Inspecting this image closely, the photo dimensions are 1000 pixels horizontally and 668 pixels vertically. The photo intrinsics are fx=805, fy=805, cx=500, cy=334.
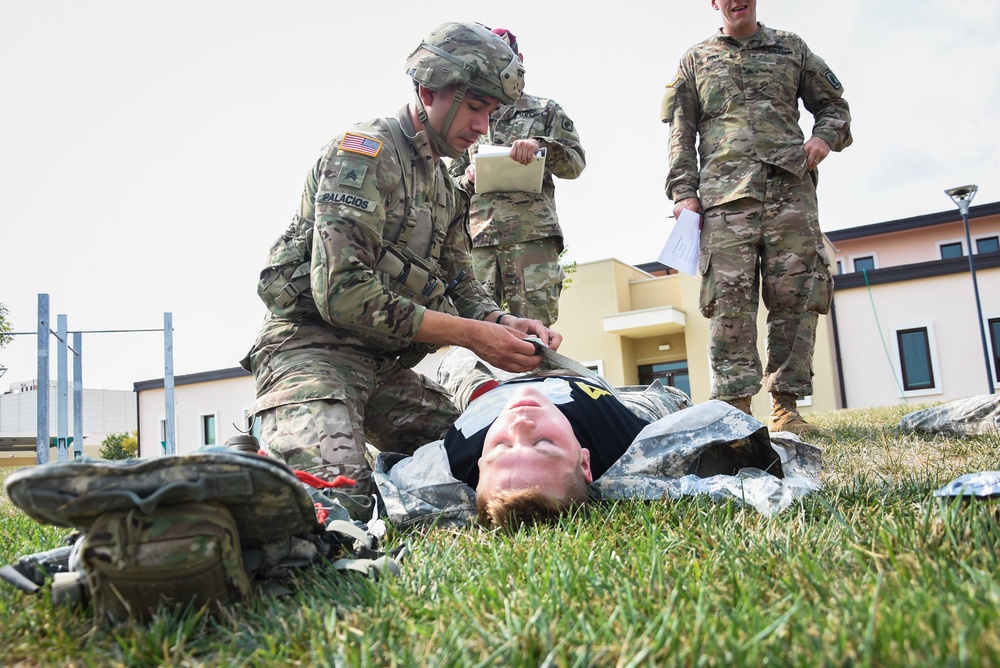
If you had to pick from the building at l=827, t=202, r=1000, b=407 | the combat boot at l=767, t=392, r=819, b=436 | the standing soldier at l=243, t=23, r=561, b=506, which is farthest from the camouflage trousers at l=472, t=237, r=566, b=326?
the building at l=827, t=202, r=1000, b=407

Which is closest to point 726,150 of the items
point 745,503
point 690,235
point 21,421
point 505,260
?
point 690,235

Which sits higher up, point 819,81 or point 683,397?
point 819,81

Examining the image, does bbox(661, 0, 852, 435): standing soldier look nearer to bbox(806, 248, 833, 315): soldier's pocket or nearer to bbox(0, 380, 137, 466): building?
bbox(806, 248, 833, 315): soldier's pocket

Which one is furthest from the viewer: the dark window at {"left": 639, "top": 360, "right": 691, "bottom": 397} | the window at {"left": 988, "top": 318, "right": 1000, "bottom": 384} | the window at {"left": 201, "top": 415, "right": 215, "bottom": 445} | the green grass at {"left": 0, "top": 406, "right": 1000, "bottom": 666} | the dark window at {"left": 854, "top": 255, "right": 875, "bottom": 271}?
the window at {"left": 201, "top": 415, "right": 215, "bottom": 445}

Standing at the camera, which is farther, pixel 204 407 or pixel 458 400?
pixel 204 407

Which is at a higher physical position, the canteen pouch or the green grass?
the canteen pouch

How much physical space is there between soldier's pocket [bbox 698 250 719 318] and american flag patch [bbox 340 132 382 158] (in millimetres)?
2220

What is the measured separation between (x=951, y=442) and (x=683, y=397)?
4.01 ft

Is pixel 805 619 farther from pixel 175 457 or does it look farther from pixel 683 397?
pixel 683 397

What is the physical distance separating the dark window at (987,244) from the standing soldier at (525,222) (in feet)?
78.2

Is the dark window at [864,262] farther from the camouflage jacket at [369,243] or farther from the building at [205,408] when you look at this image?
the camouflage jacket at [369,243]

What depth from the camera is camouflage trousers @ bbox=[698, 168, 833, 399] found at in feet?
14.8

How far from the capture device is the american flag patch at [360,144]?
3.16 meters

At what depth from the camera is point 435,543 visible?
206 cm
